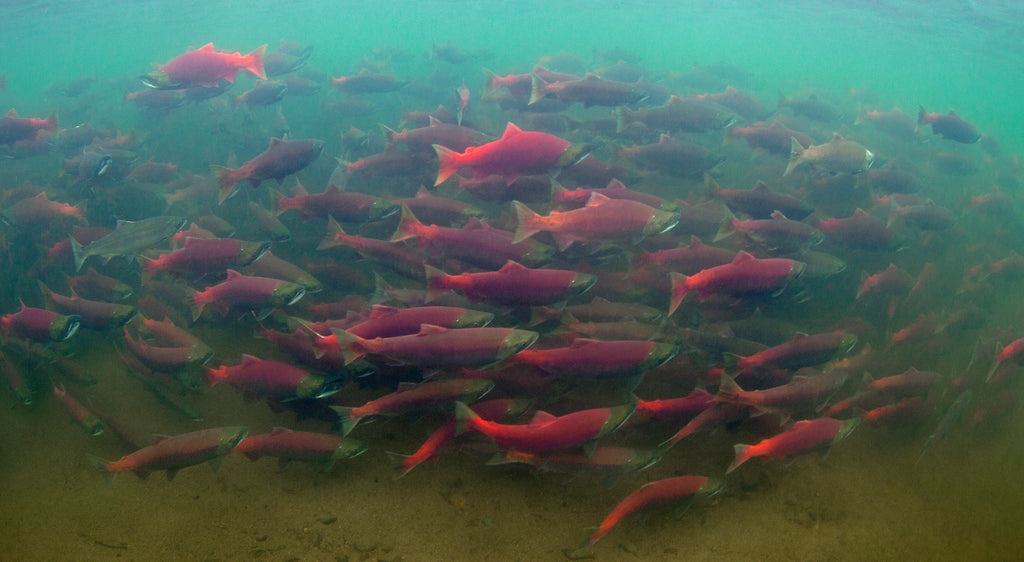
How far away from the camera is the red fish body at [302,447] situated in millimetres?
4074

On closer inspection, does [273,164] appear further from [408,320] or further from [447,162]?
[408,320]

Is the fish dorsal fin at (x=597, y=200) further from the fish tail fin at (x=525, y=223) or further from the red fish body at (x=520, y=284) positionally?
the red fish body at (x=520, y=284)

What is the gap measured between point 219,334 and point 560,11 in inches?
2346

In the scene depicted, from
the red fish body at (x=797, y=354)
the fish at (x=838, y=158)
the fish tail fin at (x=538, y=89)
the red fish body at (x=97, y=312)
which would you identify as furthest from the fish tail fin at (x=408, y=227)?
the fish at (x=838, y=158)

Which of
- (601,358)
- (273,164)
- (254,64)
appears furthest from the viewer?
(254,64)

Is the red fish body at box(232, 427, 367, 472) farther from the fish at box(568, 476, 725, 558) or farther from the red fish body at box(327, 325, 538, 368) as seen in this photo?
the fish at box(568, 476, 725, 558)

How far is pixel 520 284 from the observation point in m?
4.19

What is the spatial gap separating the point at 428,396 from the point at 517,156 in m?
2.78

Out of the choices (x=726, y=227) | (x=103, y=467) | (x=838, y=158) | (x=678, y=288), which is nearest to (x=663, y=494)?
(x=678, y=288)

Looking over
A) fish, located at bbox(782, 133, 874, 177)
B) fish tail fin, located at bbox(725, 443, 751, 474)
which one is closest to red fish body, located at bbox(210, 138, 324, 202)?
fish tail fin, located at bbox(725, 443, 751, 474)

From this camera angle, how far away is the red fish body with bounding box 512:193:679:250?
461 centimetres

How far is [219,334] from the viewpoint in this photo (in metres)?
6.18

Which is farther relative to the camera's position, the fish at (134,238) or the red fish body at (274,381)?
the fish at (134,238)

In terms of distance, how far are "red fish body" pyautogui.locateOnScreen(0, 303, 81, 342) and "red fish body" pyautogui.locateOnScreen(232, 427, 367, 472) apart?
2.68 m
